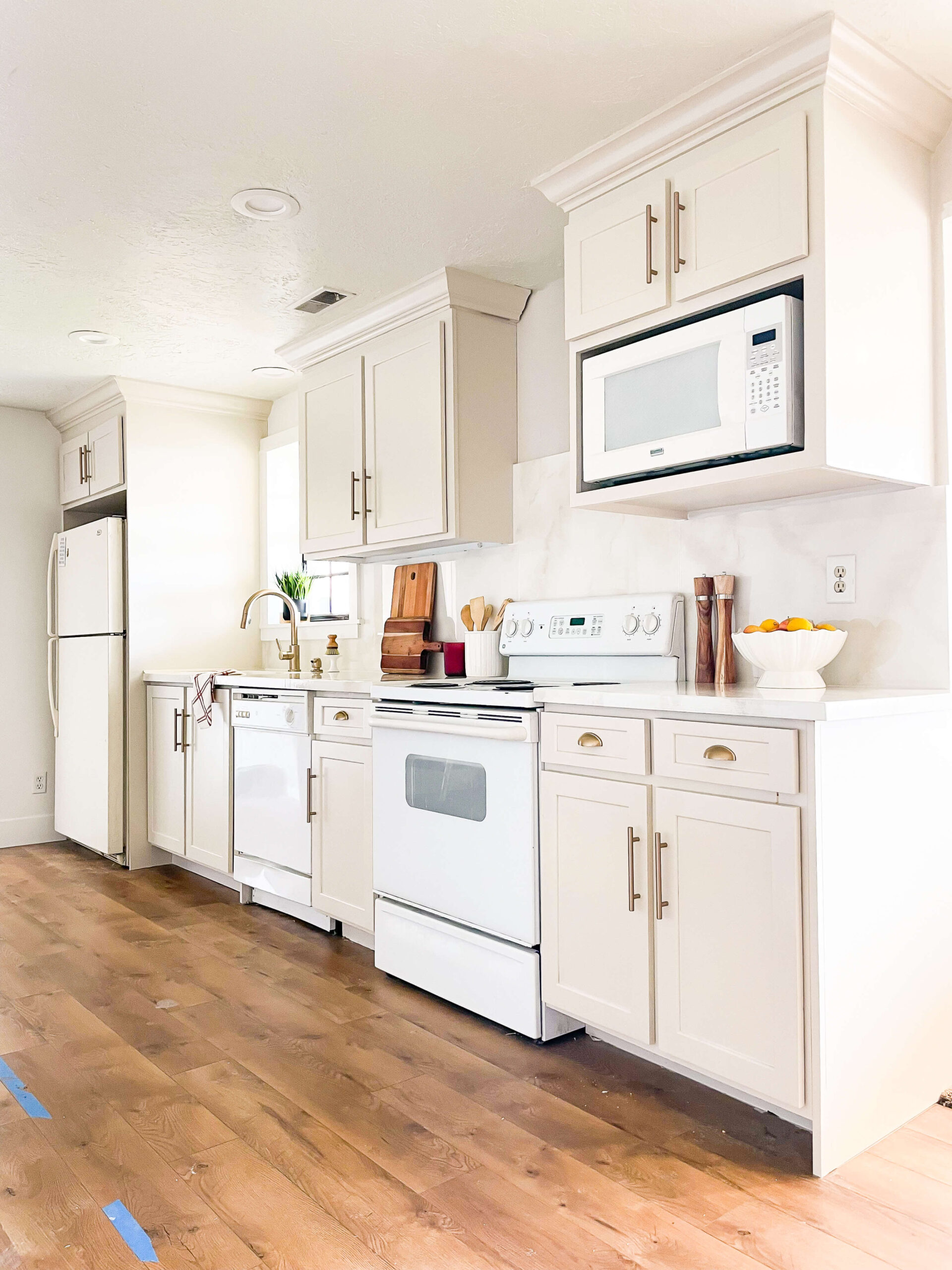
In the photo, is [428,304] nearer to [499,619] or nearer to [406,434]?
[406,434]

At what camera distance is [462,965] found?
2.65 meters

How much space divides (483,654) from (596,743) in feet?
3.86

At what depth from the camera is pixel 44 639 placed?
5.20 meters

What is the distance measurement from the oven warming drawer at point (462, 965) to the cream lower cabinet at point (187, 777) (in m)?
1.24

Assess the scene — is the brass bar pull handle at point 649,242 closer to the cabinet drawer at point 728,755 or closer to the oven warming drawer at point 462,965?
the cabinet drawer at point 728,755

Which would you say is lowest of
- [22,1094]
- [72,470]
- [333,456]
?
[22,1094]

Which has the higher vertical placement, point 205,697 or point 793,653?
point 793,653

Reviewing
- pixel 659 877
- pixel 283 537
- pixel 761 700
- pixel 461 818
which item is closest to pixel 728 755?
pixel 761 700

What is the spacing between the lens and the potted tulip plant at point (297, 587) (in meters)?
4.61

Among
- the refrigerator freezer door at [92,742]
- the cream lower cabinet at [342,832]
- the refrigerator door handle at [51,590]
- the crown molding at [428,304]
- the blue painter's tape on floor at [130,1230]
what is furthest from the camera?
the refrigerator door handle at [51,590]

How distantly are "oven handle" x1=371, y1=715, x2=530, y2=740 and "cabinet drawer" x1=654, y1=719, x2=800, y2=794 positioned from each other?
439 millimetres

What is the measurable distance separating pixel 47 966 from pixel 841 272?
119 inches

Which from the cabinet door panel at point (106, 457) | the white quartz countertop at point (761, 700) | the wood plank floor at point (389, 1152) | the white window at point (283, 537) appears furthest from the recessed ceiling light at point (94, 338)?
the white quartz countertop at point (761, 700)

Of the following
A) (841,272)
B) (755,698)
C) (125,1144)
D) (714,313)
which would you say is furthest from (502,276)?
(125,1144)
